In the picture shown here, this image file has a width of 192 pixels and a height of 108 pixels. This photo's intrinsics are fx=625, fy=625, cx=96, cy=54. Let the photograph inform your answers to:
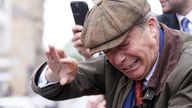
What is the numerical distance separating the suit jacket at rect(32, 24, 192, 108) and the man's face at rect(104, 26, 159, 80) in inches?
2.4

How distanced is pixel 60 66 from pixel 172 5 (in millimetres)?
1039

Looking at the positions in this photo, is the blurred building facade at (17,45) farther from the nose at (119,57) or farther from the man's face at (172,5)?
the nose at (119,57)

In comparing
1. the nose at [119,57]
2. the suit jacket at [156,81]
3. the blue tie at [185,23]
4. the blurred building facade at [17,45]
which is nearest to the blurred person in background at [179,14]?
the blue tie at [185,23]

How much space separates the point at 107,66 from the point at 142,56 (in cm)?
45

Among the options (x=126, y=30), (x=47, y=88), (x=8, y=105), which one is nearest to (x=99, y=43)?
(x=126, y=30)

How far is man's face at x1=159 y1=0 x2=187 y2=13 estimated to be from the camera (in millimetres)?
4133

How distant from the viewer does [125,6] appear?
10.6 ft

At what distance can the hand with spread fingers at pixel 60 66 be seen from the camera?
3.43 m

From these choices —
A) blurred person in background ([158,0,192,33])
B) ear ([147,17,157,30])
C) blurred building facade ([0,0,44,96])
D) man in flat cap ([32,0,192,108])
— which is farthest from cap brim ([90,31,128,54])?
blurred building facade ([0,0,44,96])

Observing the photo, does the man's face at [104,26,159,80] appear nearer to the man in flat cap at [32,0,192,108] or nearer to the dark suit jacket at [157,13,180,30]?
the man in flat cap at [32,0,192,108]

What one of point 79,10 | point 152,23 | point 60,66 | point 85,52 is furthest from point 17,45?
point 152,23

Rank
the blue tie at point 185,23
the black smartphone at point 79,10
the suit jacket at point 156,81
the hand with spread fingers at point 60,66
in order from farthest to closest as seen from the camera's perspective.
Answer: the blue tie at point 185,23, the black smartphone at point 79,10, the hand with spread fingers at point 60,66, the suit jacket at point 156,81

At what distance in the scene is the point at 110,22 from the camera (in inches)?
126

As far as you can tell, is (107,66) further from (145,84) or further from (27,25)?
(27,25)
